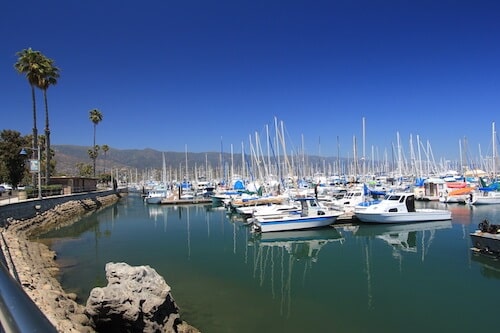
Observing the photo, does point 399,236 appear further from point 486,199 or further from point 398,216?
point 486,199

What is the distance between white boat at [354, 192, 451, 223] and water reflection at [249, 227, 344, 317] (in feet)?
14.2

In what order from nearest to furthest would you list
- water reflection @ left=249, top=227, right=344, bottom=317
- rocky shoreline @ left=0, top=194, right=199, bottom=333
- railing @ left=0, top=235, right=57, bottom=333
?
railing @ left=0, top=235, right=57, bottom=333, rocky shoreline @ left=0, top=194, right=199, bottom=333, water reflection @ left=249, top=227, right=344, bottom=317

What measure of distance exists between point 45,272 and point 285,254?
49.2 feet

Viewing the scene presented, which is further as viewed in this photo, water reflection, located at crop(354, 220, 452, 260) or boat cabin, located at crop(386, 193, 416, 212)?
boat cabin, located at crop(386, 193, 416, 212)

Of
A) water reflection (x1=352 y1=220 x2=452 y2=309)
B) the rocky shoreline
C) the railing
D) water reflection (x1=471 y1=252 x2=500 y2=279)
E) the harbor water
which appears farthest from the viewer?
water reflection (x1=352 y1=220 x2=452 y2=309)

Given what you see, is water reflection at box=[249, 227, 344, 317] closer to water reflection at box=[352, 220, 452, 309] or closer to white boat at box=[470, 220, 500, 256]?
water reflection at box=[352, 220, 452, 309]

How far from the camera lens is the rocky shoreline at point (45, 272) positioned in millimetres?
10919

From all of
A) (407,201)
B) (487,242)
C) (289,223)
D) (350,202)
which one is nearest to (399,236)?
(407,201)

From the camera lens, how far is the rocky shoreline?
10.9 meters

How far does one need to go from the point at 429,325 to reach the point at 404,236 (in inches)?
771

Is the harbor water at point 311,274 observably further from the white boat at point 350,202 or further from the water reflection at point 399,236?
the white boat at point 350,202

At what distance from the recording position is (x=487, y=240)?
2145 centimetres

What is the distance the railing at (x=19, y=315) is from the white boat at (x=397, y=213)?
118 ft

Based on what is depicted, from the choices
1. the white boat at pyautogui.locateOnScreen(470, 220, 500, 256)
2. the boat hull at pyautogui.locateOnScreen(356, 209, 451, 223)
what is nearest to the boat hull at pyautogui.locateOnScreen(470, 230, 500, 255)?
the white boat at pyautogui.locateOnScreen(470, 220, 500, 256)
